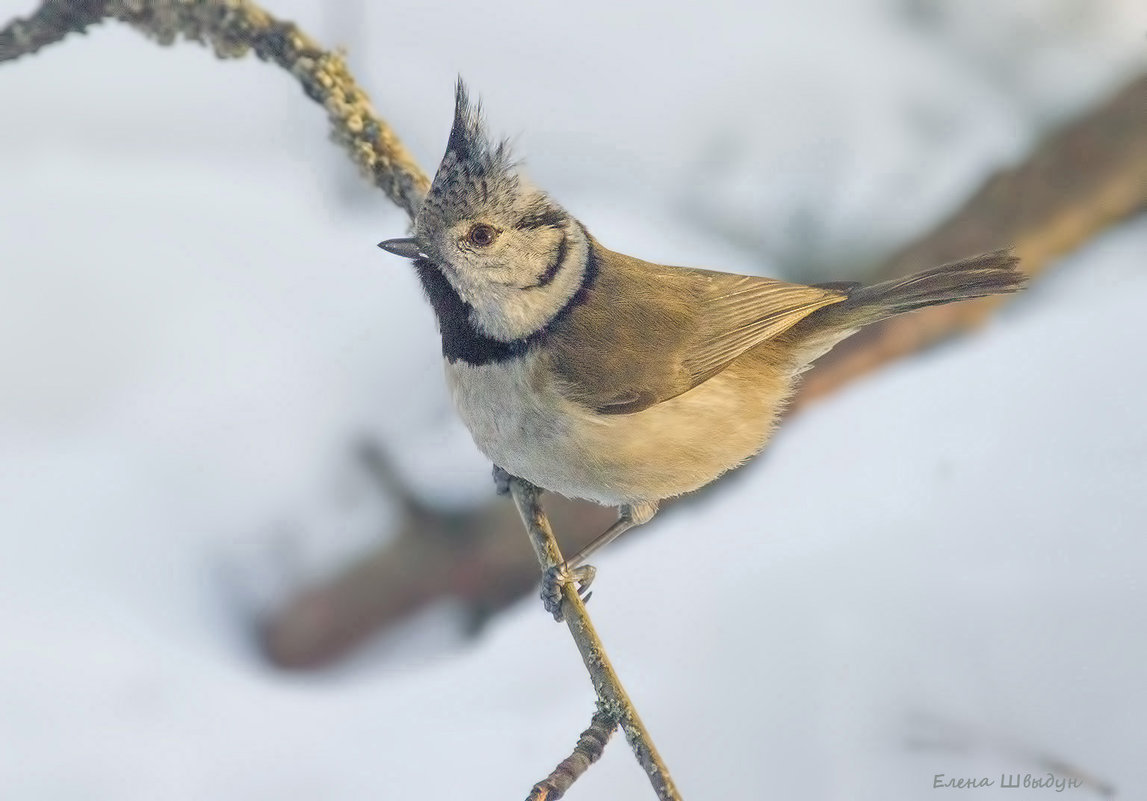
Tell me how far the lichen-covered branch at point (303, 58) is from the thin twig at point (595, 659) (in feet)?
2.66

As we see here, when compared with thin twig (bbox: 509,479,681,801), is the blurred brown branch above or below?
above

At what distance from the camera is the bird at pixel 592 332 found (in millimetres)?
2514

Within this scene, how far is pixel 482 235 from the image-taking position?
2.52 metres

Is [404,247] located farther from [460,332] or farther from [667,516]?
[667,516]

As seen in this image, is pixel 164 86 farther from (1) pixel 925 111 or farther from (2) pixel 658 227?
(1) pixel 925 111

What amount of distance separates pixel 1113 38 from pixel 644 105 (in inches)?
71.2

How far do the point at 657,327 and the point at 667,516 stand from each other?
1069 mm

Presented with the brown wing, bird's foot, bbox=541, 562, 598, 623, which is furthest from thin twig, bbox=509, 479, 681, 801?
the brown wing

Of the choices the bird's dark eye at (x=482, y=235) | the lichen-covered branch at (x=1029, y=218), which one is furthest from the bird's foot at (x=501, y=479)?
the lichen-covered branch at (x=1029, y=218)

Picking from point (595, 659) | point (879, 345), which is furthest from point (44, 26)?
point (879, 345)

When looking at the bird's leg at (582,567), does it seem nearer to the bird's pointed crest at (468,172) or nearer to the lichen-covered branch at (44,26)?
the bird's pointed crest at (468,172)

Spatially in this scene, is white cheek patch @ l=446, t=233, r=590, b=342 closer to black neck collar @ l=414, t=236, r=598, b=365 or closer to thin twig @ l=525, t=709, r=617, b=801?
black neck collar @ l=414, t=236, r=598, b=365

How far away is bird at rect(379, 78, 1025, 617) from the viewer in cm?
251

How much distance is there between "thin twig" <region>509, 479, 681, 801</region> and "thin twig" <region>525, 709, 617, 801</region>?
0.08 feet
